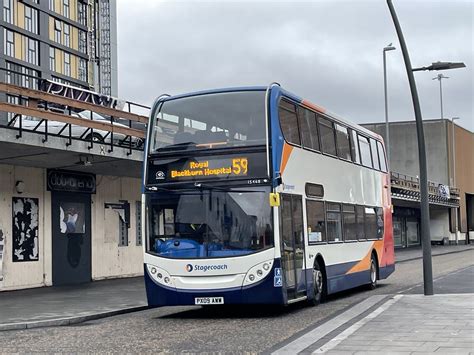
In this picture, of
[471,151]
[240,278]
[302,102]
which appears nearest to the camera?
[240,278]

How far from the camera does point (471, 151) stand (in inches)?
2970

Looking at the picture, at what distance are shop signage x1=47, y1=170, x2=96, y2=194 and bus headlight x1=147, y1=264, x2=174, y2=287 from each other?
8.99 metres

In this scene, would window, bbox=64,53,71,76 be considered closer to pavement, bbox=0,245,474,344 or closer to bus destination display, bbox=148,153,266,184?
pavement, bbox=0,245,474,344

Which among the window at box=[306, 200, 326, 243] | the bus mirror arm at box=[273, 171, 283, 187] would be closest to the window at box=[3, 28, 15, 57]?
the window at box=[306, 200, 326, 243]

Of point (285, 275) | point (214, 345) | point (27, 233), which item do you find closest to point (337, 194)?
point (285, 275)

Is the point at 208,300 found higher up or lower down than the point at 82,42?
lower down

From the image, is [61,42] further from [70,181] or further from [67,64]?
[70,181]

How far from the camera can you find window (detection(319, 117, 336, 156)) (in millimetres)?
15062

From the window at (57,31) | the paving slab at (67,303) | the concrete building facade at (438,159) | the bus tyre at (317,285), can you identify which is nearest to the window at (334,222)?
the bus tyre at (317,285)

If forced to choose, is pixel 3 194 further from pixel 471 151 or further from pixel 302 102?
pixel 471 151

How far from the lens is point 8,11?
6331cm

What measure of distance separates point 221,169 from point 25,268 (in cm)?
947

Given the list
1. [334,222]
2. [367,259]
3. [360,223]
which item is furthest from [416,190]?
[334,222]

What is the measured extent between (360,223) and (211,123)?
611cm
